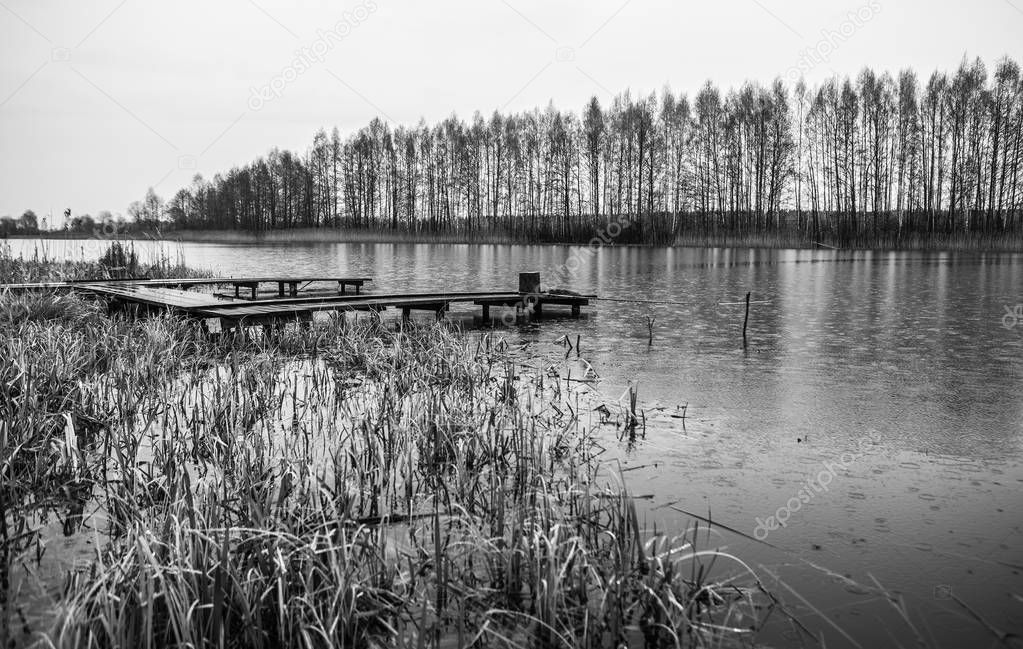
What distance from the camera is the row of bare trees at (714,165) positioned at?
153 ft

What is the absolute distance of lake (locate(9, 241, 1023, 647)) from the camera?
11.3ft

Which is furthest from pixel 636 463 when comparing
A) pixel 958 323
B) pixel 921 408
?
pixel 958 323

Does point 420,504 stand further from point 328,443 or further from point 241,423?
point 241,423

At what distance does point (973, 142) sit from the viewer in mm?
Result: 47281

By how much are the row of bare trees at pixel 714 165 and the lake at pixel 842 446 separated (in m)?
34.2

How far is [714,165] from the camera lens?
54.2 metres

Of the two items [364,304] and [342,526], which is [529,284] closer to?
[364,304]

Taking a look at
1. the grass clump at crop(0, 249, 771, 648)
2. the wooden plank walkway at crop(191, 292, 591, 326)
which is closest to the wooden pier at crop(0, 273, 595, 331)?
the wooden plank walkway at crop(191, 292, 591, 326)

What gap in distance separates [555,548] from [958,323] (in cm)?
1305

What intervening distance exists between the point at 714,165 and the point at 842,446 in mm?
51809
